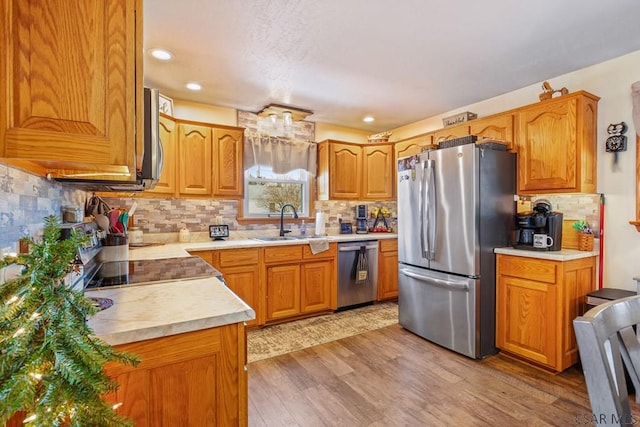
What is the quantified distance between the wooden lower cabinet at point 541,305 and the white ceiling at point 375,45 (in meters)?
1.61

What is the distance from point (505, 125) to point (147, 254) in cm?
335

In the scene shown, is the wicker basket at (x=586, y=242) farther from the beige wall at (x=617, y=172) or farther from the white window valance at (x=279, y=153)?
the white window valance at (x=279, y=153)

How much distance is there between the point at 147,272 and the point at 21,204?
2.61 feet

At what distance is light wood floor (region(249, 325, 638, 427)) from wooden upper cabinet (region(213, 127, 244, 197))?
69.5 inches

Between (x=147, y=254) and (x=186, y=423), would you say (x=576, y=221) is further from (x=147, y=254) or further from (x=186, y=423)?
(x=147, y=254)

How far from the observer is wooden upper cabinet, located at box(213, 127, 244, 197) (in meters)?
3.34

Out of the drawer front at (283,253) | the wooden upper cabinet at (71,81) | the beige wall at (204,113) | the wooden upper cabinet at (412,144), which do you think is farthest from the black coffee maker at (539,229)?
the beige wall at (204,113)

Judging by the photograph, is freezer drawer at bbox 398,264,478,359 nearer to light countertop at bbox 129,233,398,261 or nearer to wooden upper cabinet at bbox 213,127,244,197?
light countertop at bbox 129,233,398,261

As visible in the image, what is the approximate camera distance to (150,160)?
158 centimetres

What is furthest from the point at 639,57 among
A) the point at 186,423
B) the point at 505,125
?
the point at 186,423

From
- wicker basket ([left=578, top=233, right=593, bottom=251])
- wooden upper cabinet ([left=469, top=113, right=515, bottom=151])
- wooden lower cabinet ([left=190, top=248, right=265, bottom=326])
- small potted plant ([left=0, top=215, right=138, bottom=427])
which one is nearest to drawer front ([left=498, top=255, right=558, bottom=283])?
wicker basket ([left=578, top=233, right=593, bottom=251])

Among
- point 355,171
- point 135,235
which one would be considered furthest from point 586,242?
point 135,235

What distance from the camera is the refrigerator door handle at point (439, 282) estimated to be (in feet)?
8.78

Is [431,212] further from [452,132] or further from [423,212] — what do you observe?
[452,132]
